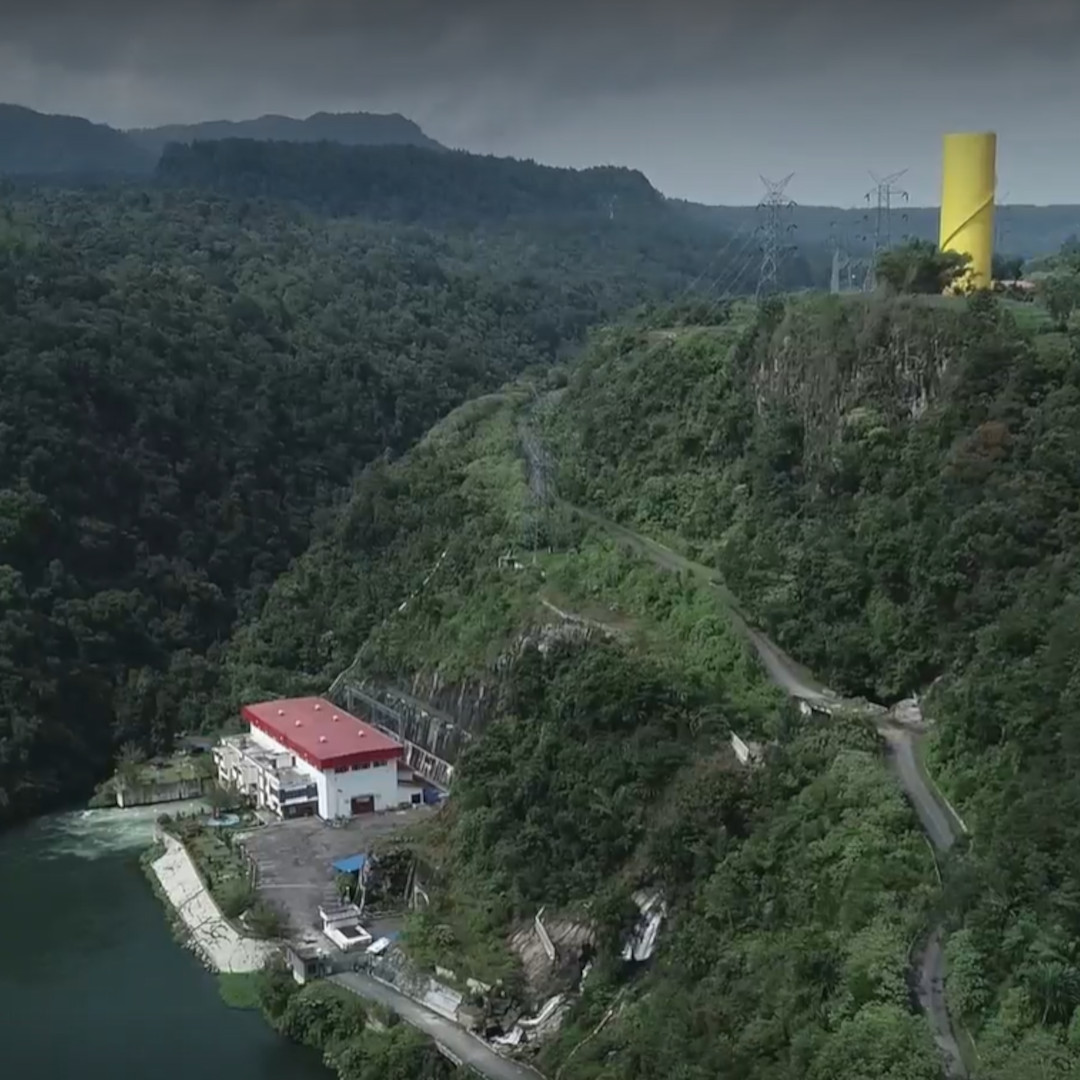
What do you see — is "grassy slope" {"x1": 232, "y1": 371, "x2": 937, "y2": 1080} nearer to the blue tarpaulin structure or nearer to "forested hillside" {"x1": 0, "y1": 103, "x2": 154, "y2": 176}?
the blue tarpaulin structure

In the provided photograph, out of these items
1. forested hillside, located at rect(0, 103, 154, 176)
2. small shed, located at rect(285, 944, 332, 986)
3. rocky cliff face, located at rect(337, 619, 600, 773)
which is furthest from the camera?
forested hillside, located at rect(0, 103, 154, 176)

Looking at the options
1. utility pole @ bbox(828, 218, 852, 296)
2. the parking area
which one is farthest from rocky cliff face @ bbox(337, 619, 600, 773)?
utility pole @ bbox(828, 218, 852, 296)

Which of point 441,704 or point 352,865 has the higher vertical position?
point 441,704

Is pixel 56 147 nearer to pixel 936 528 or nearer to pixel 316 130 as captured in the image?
pixel 316 130

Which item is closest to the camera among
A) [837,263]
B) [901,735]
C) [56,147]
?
[901,735]

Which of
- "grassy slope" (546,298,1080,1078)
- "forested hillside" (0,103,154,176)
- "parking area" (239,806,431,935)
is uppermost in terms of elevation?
"forested hillside" (0,103,154,176)

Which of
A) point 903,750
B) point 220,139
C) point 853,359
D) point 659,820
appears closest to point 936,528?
point 903,750

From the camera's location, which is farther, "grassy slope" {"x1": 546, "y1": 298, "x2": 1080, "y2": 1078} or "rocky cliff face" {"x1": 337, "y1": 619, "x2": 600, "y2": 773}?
"rocky cliff face" {"x1": 337, "y1": 619, "x2": 600, "y2": 773}
